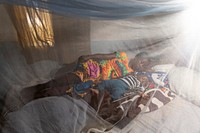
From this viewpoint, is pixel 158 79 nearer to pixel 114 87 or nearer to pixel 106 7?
pixel 114 87

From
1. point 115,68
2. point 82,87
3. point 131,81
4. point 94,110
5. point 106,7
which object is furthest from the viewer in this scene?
point 115,68

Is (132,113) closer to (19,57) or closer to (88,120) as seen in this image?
(88,120)

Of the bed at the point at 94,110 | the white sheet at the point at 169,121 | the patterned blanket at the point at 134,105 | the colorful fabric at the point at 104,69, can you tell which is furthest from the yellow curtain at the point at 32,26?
the white sheet at the point at 169,121

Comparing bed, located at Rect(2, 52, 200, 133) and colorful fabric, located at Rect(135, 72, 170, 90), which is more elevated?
colorful fabric, located at Rect(135, 72, 170, 90)

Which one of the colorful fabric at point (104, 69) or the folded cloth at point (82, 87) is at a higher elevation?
the colorful fabric at point (104, 69)

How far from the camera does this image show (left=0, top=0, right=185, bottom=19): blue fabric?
96 centimetres

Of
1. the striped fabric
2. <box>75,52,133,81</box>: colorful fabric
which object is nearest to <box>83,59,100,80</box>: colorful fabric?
<box>75,52,133,81</box>: colorful fabric

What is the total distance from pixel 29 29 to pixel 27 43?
11 centimetres

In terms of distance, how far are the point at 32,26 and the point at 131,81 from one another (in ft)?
2.72

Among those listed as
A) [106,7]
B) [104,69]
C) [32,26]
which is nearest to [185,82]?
[104,69]

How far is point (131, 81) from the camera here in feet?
4.99

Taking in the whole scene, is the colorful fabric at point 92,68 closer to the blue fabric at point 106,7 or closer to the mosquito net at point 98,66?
the mosquito net at point 98,66

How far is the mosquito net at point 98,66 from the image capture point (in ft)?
3.63

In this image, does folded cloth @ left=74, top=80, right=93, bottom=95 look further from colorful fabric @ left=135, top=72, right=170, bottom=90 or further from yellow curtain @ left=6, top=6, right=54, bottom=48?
colorful fabric @ left=135, top=72, right=170, bottom=90
